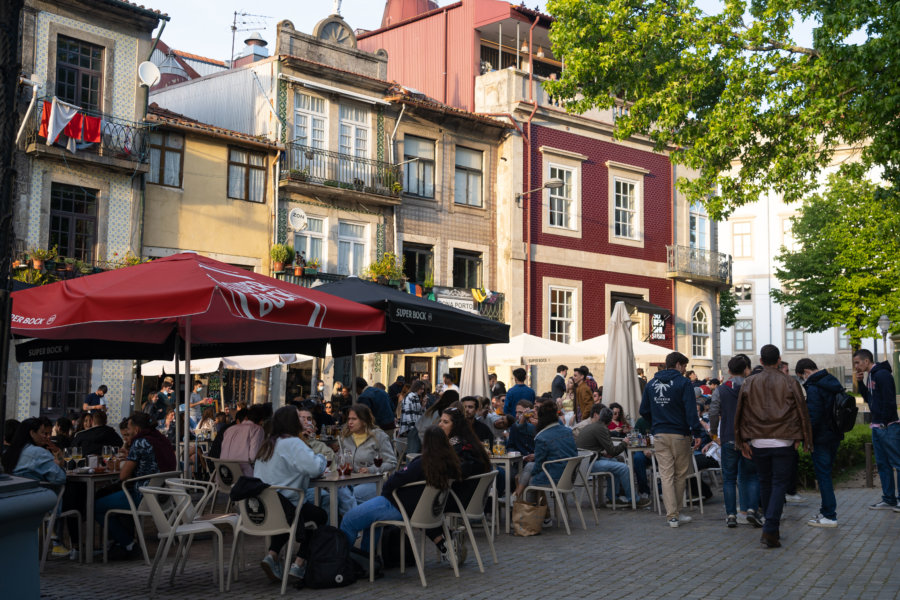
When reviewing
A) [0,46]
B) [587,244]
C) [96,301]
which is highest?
[587,244]

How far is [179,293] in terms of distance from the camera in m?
7.70

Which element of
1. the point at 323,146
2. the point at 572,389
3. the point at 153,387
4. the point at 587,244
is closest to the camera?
the point at 572,389

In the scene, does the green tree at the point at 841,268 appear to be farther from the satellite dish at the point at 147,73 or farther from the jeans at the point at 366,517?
the jeans at the point at 366,517

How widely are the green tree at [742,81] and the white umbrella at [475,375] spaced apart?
Answer: 4.71 metres

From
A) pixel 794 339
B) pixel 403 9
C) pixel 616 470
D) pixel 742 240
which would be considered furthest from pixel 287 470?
pixel 742 240

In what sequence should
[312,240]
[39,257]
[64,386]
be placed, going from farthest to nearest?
[312,240] < [64,386] < [39,257]

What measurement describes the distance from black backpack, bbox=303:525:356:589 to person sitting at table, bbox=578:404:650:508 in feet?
16.0

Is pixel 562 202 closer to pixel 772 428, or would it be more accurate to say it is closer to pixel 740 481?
pixel 740 481

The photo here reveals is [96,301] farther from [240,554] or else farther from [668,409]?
[668,409]

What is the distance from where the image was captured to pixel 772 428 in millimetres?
9234

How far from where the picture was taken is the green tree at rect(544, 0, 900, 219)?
14.2 m

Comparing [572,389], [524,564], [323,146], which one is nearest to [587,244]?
[323,146]

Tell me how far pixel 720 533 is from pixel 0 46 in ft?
27.8

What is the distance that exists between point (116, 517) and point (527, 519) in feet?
13.4
